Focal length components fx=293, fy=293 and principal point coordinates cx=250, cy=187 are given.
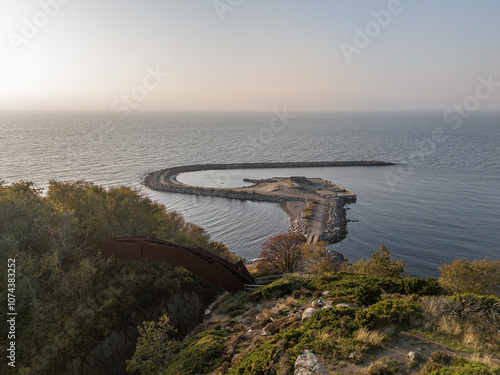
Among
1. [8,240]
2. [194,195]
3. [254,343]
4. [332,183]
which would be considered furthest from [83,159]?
[254,343]

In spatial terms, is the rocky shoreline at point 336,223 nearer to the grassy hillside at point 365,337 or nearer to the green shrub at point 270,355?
the grassy hillside at point 365,337

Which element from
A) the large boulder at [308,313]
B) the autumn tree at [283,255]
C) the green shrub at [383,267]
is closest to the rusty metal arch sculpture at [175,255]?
the large boulder at [308,313]

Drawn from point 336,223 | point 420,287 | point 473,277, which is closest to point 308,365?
point 420,287

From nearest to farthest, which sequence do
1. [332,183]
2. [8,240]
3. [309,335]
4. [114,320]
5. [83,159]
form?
[309,335]
[8,240]
[114,320]
[332,183]
[83,159]

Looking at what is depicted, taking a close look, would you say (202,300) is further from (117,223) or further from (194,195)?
(194,195)

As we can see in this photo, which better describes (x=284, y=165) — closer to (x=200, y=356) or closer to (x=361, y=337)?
(x=200, y=356)

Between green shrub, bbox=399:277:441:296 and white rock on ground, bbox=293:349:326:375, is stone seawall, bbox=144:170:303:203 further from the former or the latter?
white rock on ground, bbox=293:349:326:375

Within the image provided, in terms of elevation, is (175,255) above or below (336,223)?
above
